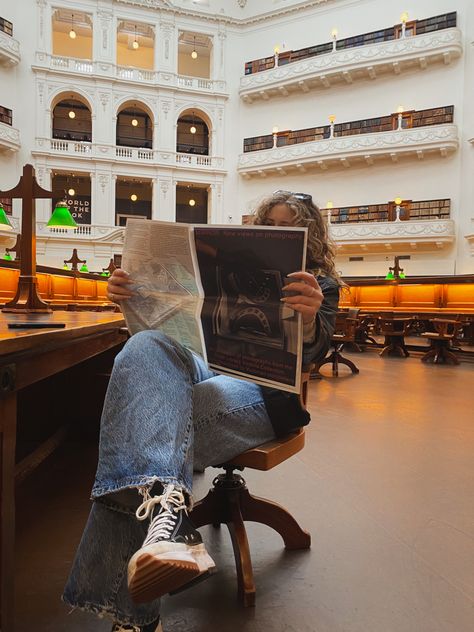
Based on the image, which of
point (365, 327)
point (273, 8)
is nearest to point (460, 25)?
point (273, 8)

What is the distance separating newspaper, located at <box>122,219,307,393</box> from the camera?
1.20m

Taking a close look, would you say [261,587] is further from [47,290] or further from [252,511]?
[47,290]

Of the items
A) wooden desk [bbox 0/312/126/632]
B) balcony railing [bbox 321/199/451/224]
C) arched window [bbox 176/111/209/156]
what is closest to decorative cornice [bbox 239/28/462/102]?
balcony railing [bbox 321/199/451/224]

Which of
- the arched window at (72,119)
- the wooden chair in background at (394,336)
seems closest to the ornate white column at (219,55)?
the arched window at (72,119)

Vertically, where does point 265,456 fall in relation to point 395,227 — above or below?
below

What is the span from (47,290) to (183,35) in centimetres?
1707

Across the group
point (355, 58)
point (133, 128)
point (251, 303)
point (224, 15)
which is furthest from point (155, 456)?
point (133, 128)

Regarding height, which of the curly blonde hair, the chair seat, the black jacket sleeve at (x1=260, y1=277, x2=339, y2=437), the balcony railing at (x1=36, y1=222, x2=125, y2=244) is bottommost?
the chair seat

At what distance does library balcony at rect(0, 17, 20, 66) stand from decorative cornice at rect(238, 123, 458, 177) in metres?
8.82

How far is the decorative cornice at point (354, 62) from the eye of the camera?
52.0ft

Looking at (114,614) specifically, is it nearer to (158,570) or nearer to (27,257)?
(158,570)

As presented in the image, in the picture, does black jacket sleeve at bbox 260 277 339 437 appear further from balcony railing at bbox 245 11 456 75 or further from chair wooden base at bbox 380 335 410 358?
balcony railing at bbox 245 11 456 75

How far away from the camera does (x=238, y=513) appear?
1.53 m

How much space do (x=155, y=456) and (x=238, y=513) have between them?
2.07 ft
